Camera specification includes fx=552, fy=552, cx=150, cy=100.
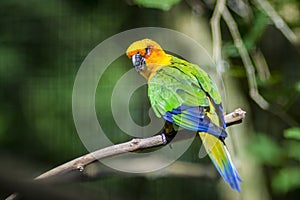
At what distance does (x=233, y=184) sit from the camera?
40cm

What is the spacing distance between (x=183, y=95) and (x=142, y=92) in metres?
0.15

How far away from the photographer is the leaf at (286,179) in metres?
0.80

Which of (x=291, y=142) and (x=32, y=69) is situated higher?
(x=32, y=69)

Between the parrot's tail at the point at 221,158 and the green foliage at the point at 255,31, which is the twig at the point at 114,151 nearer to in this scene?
the parrot's tail at the point at 221,158

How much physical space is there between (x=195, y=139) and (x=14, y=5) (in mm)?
668

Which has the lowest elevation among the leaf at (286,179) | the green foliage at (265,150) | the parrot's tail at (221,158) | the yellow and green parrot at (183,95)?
the leaf at (286,179)

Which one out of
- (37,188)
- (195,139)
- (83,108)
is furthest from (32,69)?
(37,188)

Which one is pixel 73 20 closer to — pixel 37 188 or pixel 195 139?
pixel 195 139

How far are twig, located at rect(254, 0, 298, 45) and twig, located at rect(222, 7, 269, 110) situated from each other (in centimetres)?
5

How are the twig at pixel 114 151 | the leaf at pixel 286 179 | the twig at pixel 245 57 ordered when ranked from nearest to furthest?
1. the twig at pixel 114 151
2. the twig at pixel 245 57
3. the leaf at pixel 286 179

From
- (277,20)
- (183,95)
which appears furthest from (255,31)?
(183,95)

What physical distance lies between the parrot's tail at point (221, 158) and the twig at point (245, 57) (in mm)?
278

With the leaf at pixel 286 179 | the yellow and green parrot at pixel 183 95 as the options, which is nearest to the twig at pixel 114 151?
the yellow and green parrot at pixel 183 95

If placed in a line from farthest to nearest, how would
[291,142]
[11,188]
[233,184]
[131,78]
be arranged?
[291,142]
[131,78]
[233,184]
[11,188]
